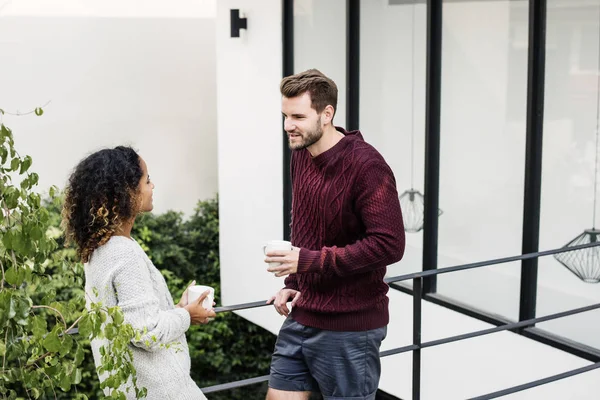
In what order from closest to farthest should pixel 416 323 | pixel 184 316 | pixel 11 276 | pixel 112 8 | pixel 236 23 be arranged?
pixel 11 276 → pixel 184 316 → pixel 416 323 → pixel 236 23 → pixel 112 8

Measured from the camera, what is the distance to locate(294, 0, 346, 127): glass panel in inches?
246

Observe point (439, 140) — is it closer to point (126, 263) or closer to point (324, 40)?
point (324, 40)

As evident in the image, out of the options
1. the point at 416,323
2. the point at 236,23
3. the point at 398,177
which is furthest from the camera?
the point at 236,23

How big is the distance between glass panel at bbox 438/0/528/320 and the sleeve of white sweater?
10.4 feet

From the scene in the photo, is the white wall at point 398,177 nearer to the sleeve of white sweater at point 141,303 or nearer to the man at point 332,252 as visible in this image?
the man at point 332,252

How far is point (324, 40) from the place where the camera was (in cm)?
641

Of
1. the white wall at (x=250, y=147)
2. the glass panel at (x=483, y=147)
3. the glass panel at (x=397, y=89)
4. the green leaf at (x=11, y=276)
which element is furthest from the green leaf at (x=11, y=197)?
the white wall at (x=250, y=147)

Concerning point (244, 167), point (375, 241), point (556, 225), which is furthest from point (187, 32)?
point (375, 241)

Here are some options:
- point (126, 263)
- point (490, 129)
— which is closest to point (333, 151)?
point (126, 263)

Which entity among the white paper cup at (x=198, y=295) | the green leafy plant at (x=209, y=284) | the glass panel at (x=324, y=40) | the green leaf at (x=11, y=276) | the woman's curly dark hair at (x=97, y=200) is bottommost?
the green leafy plant at (x=209, y=284)

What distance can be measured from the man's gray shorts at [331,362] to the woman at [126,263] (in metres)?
0.36

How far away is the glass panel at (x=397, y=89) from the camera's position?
555 centimetres

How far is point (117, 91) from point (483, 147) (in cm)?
441

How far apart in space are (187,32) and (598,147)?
5209 mm
